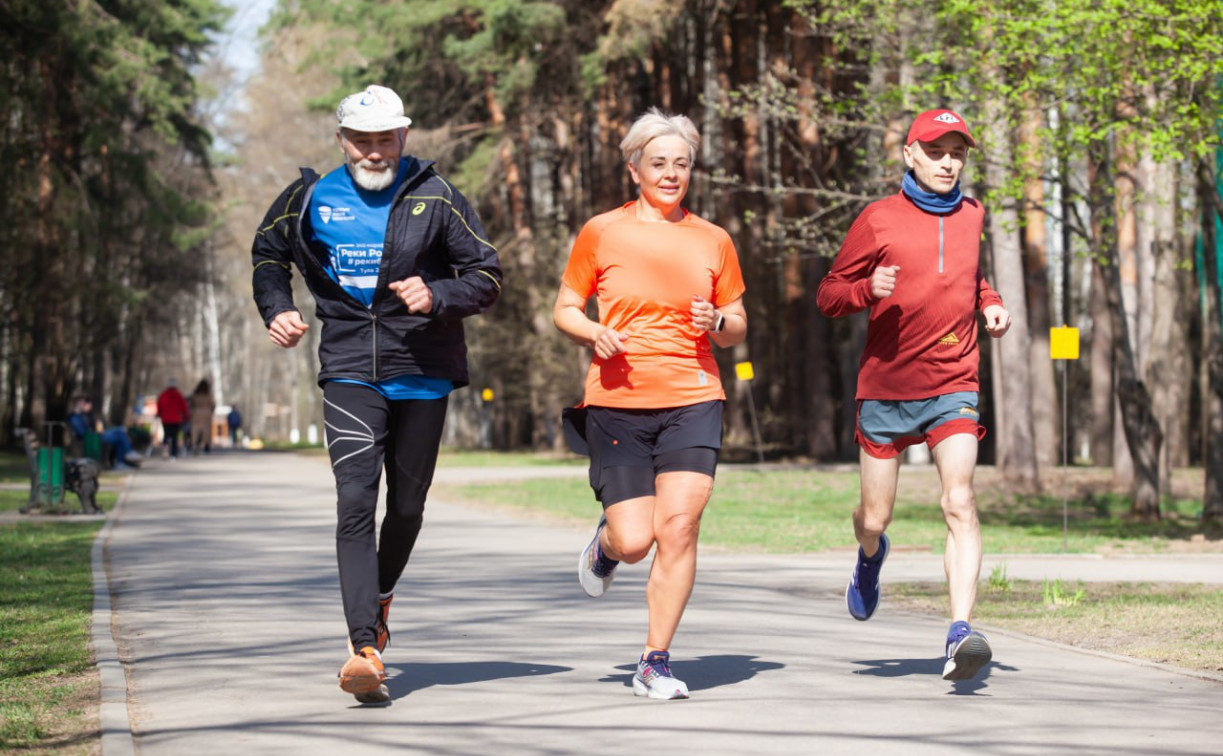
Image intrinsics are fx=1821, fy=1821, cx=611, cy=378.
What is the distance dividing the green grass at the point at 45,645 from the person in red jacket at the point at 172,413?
93.0 ft

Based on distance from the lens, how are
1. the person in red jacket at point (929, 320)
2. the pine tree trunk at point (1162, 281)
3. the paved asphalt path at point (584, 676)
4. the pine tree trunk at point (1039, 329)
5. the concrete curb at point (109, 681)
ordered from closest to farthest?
1. the concrete curb at point (109, 681)
2. the paved asphalt path at point (584, 676)
3. the person in red jacket at point (929, 320)
4. the pine tree trunk at point (1162, 281)
5. the pine tree trunk at point (1039, 329)

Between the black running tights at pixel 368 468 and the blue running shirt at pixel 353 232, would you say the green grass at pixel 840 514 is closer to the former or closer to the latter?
the black running tights at pixel 368 468

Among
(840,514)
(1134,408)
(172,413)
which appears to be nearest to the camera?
(1134,408)

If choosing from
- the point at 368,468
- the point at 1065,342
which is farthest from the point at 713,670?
the point at 1065,342

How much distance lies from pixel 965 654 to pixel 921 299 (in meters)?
1.48

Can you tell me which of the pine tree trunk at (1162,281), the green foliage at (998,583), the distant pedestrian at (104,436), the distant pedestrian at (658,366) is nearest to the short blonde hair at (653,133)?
the distant pedestrian at (658,366)

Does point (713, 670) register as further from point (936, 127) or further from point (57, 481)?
point (57, 481)

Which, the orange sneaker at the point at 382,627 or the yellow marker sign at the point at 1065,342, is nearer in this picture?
the orange sneaker at the point at 382,627

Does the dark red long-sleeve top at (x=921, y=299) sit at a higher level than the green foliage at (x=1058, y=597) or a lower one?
higher

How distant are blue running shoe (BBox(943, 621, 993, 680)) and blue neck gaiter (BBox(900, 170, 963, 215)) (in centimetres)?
171

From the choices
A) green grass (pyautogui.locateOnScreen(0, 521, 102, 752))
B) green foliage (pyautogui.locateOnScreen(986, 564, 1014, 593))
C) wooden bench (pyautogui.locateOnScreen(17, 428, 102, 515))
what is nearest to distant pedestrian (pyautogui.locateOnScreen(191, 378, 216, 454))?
wooden bench (pyautogui.locateOnScreen(17, 428, 102, 515))

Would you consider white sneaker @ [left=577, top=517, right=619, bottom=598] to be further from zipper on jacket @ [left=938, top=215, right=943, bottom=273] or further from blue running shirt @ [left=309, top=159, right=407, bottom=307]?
zipper on jacket @ [left=938, top=215, right=943, bottom=273]

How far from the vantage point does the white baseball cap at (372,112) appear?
6598 millimetres

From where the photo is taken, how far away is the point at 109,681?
6.84 metres
